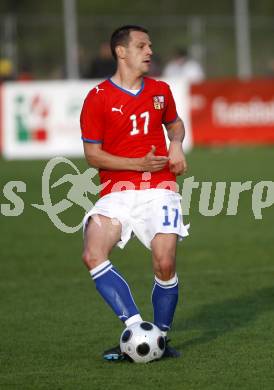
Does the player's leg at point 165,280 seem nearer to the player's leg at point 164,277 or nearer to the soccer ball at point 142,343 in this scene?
the player's leg at point 164,277

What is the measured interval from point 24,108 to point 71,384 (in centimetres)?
1720

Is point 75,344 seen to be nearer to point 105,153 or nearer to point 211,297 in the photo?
point 105,153

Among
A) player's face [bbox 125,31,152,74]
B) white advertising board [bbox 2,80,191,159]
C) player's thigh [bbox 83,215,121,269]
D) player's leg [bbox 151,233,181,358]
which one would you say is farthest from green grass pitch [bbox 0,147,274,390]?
white advertising board [bbox 2,80,191,159]

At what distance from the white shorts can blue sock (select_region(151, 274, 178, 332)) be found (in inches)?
12.2

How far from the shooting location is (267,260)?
12.2 meters

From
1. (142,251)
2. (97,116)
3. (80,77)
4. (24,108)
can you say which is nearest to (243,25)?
(80,77)

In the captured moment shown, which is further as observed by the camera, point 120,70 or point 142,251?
point 142,251

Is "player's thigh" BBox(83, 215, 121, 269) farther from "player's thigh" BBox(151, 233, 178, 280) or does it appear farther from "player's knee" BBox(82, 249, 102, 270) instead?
"player's thigh" BBox(151, 233, 178, 280)

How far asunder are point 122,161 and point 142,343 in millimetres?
1216

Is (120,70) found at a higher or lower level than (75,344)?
higher

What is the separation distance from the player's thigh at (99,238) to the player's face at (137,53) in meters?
1.06

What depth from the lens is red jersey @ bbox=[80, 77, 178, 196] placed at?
7.64 meters

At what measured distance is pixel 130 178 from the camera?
772 centimetres

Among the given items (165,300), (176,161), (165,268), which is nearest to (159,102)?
(176,161)
